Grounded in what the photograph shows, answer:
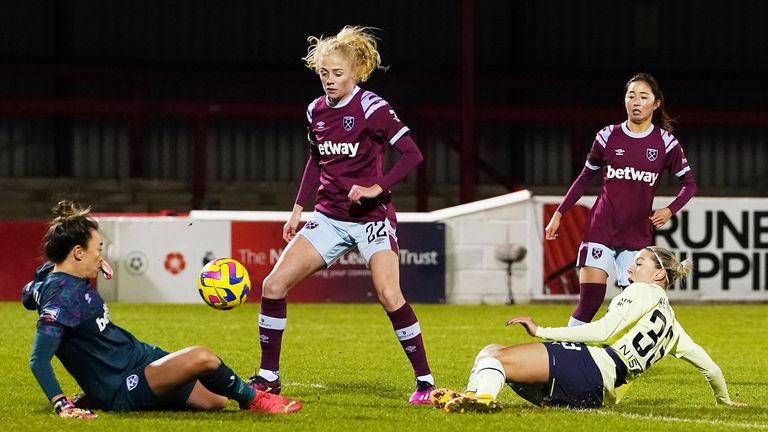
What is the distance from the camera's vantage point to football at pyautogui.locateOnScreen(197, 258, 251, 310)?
836cm

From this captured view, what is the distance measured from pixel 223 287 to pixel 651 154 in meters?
2.77

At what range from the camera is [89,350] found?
6293 mm

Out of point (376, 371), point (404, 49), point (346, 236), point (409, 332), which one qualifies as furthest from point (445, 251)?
point (404, 49)

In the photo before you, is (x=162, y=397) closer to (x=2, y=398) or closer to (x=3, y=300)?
(x=2, y=398)

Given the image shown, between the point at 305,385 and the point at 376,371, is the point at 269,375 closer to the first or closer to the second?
the point at 305,385

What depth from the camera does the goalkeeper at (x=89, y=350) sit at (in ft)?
20.2

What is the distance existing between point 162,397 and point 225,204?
56.6 feet

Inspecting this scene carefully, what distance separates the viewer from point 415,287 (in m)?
15.8

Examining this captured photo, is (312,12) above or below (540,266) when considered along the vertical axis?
above

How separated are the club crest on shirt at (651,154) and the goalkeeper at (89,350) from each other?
10.5 feet

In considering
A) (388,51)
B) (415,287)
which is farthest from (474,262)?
(388,51)

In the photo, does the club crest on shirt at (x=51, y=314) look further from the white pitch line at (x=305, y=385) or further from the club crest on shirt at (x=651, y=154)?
the club crest on shirt at (x=651, y=154)

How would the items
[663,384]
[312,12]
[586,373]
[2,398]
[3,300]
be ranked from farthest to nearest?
[312,12] → [3,300] → [663,384] → [2,398] → [586,373]

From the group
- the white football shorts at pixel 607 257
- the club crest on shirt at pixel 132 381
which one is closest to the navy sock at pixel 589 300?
the white football shorts at pixel 607 257
